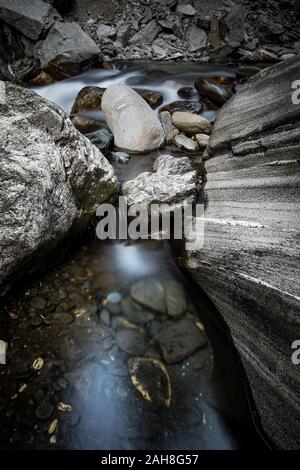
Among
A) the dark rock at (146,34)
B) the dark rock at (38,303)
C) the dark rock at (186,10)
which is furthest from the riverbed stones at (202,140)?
the dark rock at (186,10)

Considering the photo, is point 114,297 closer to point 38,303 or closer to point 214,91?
point 38,303

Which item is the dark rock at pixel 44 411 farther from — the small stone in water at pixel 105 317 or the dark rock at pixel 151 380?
the small stone in water at pixel 105 317

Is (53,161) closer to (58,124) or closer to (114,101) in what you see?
(58,124)

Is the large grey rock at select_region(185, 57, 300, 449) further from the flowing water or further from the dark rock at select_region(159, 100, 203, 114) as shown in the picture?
the dark rock at select_region(159, 100, 203, 114)

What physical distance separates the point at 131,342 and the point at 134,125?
139 inches

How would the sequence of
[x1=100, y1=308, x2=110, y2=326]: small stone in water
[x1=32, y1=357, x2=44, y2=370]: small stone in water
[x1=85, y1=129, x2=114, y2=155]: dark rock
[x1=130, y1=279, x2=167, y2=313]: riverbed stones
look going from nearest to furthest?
1. [x1=32, y1=357, x2=44, y2=370]: small stone in water
2. [x1=100, y1=308, x2=110, y2=326]: small stone in water
3. [x1=130, y1=279, x2=167, y2=313]: riverbed stones
4. [x1=85, y1=129, x2=114, y2=155]: dark rock

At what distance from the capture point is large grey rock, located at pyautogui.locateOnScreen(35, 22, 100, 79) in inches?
317

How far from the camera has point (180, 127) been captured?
5043mm

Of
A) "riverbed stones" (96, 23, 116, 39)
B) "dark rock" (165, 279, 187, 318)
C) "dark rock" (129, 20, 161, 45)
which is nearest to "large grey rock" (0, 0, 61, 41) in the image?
"riverbed stones" (96, 23, 116, 39)

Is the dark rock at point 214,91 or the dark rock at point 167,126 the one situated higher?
the dark rock at point 214,91

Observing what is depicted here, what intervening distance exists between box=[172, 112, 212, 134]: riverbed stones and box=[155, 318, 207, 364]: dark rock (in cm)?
370

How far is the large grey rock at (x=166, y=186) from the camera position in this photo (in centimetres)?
326

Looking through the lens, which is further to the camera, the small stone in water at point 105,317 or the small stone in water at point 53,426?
the small stone in water at point 105,317

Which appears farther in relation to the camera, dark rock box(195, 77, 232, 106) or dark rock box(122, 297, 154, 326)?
dark rock box(195, 77, 232, 106)
